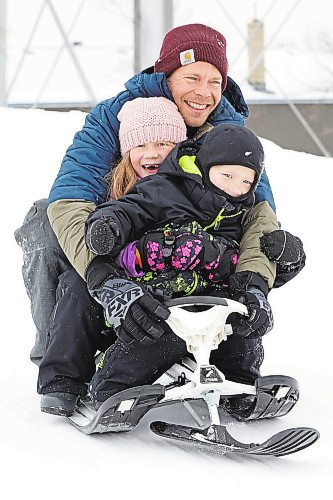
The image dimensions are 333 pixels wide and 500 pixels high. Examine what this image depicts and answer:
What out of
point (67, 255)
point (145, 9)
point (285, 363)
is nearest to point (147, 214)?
point (67, 255)

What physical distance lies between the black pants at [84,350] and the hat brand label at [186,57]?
32.6 inches

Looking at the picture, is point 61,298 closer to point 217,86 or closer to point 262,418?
point 262,418

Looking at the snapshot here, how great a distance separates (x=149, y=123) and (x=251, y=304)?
706 millimetres

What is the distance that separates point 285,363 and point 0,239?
92.8 inches

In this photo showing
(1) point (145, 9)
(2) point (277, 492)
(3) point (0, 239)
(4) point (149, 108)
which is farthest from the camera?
(1) point (145, 9)

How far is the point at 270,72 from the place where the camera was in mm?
8070

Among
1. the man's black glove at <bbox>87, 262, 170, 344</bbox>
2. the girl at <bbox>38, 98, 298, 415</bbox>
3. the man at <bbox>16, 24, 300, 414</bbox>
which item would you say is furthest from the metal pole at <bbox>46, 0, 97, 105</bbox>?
the man's black glove at <bbox>87, 262, 170, 344</bbox>

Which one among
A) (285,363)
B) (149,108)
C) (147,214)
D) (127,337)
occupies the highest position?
(149,108)

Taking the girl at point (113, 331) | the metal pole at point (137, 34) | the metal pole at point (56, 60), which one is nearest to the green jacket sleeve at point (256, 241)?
the girl at point (113, 331)

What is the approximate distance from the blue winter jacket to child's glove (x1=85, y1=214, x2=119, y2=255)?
1.39 feet

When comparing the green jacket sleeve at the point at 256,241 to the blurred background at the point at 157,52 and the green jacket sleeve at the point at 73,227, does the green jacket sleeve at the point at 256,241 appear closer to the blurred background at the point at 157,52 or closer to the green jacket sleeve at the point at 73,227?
the green jacket sleeve at the point at 73,227

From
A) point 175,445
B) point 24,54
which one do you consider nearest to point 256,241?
point 175,445

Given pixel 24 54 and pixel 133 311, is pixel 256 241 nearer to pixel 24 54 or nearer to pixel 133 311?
pixel 133 311

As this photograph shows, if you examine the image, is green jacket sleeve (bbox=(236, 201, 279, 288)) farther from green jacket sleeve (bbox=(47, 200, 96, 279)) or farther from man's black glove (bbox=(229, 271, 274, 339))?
green jacket sleeve (bbox=(47, 200, 96, 279))
